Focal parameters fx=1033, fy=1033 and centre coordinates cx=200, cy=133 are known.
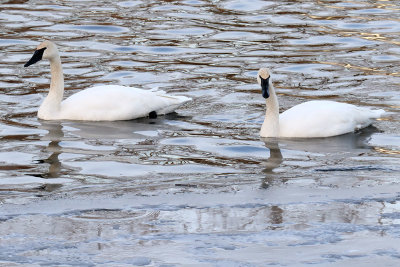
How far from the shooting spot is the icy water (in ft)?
23.0

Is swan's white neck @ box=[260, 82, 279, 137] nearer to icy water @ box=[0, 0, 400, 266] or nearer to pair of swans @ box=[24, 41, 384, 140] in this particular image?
pair of swans @ box=[24, 41, 384, 140]

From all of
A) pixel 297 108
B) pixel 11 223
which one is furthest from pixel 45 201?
pixel 297 108

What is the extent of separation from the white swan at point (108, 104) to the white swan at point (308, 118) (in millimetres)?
1591

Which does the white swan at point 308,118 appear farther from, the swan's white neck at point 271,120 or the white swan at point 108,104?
the white swan at point 108,104

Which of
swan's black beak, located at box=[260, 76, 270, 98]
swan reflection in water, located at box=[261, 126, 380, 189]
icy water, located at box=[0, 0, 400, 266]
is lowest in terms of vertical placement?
swan reflection in water, located at box=[261, 126, 380, 189]

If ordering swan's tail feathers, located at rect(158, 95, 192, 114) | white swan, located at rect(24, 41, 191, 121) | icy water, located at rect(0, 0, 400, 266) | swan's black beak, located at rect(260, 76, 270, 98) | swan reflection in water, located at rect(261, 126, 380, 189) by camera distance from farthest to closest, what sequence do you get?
swan's tail feathers, located at rect(158, 95, 192, 114), white swan, located at rect(24, 41, 191, 121), swan's black beak, located at rect(260, 76, 270, 98), swan reflection in water, located at rect(261, 126, 380, 189), icy water, located at rect(0, 0, 400, 266)

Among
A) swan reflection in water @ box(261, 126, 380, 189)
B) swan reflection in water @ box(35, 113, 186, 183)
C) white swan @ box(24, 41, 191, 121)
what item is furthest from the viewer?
white swan @ box(24, 41, 191, 121)

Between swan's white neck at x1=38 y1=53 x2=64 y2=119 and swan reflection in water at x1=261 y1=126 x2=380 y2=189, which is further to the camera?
swan's white neck at x1=38 y1=53 x2=64 y2=119

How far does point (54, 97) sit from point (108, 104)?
68 centimetres

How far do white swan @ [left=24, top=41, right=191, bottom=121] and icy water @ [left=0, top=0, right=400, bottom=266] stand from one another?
0.42ft

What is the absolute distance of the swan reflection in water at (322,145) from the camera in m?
9.80

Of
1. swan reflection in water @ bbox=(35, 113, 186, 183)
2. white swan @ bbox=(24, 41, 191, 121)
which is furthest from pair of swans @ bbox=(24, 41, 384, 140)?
swan reflection in water @ bbox=(35, 113, 186, 183)

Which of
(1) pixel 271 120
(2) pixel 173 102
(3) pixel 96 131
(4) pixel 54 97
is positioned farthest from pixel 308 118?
(4) pixel 54 97

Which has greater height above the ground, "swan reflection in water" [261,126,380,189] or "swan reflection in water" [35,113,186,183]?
"swan reflection in water" [35,113,186,183]
